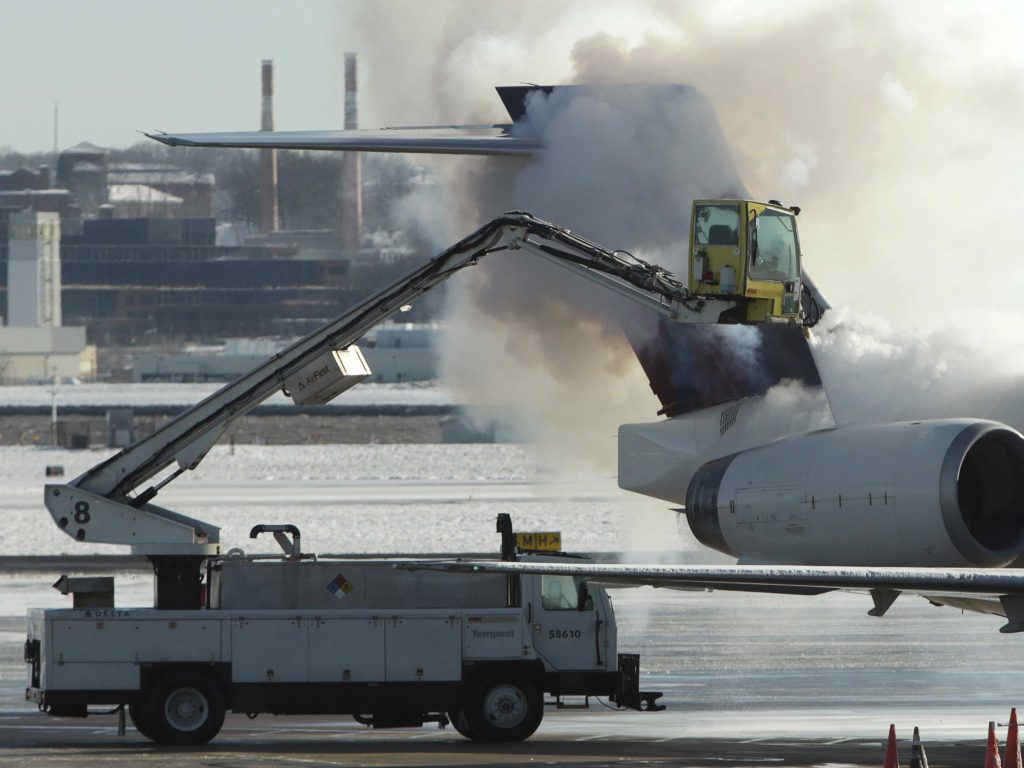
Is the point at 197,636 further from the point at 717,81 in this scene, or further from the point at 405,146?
the point at 717,81

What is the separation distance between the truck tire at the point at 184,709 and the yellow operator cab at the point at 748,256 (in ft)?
22.5

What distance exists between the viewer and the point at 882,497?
60.3 ft

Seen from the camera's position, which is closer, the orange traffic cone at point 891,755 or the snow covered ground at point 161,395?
the orange traffic cone at point 891,755

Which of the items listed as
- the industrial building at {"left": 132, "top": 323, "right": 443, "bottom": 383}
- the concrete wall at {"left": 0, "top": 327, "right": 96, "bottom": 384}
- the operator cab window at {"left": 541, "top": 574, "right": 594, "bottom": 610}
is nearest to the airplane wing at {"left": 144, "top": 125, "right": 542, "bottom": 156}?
the operator cab window at {"left": 541, "top": 574, "right": 594, "bottom": 610}

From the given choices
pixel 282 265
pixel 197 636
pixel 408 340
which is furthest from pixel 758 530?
pixel 282 265

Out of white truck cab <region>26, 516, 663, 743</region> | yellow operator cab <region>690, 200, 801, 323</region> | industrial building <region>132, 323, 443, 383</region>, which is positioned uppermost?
industrial building <region>132, 323, 443, 383</region>

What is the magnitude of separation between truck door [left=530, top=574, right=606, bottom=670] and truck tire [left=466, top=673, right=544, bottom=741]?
0.44 m

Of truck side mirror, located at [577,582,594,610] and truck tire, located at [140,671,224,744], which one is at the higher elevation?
truck side mirror, located at [577,582,594,610]

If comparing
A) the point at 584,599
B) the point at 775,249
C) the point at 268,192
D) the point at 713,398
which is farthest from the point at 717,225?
the point at 268,192

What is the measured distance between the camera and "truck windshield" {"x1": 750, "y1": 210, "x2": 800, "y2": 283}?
19.9 metres

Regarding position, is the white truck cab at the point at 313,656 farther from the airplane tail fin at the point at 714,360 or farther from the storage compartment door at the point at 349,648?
the airplane tail fin at the point at 714,360

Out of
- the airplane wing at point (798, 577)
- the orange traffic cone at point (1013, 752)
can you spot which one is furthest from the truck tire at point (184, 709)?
the orange traffic cone at point (1013, 752)

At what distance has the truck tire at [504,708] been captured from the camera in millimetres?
19703

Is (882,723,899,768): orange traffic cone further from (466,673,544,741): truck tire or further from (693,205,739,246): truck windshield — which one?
(693,205,739,246): truck windshield
